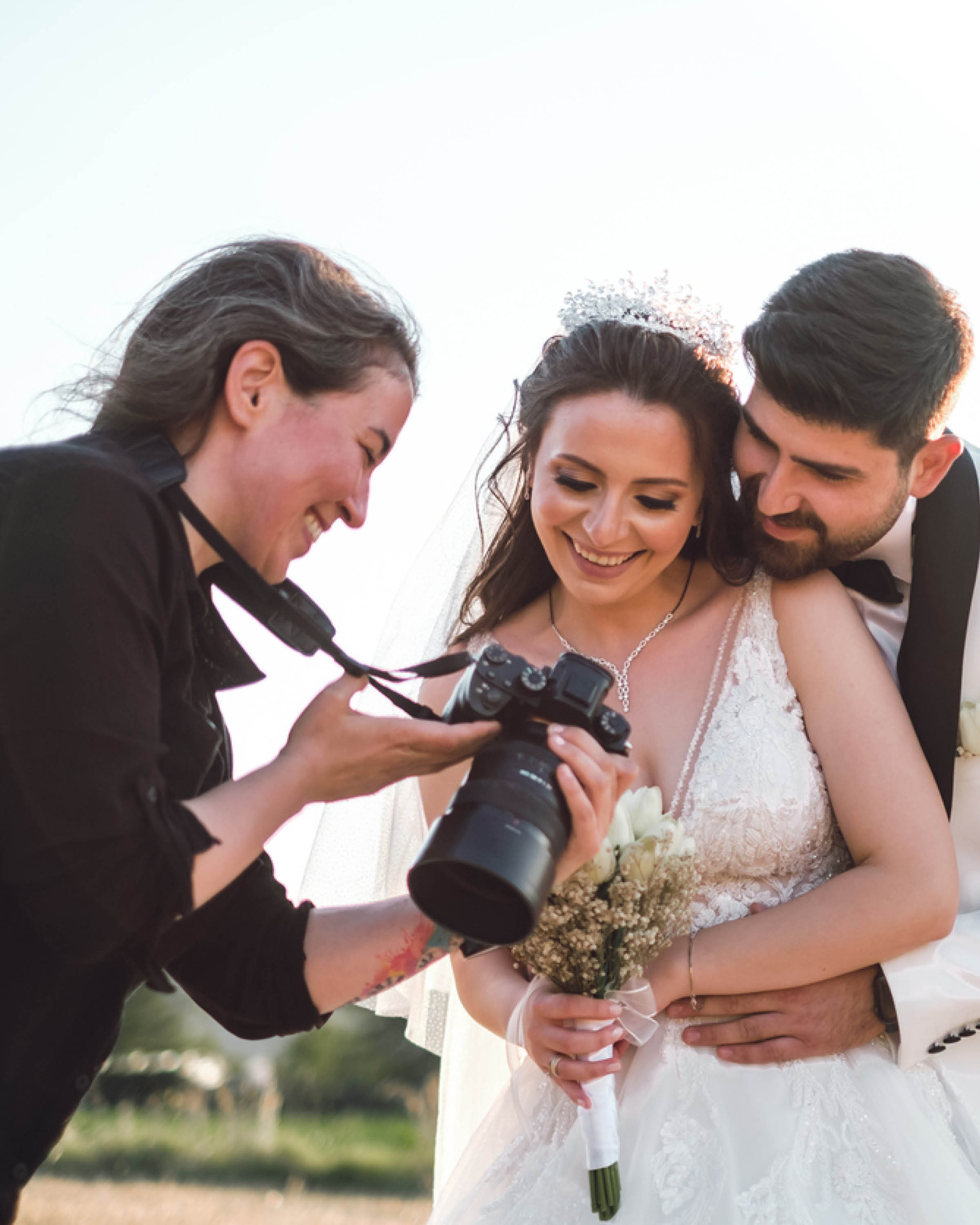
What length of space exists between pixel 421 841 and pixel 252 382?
1.81m

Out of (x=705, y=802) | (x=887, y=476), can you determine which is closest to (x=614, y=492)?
(x=887, y=476)

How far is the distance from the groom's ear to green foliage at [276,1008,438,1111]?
14.2 meters

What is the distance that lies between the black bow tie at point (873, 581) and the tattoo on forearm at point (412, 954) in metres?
1.37

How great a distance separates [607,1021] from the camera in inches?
98.3

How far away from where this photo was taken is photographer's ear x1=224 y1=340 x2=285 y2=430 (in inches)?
86.4

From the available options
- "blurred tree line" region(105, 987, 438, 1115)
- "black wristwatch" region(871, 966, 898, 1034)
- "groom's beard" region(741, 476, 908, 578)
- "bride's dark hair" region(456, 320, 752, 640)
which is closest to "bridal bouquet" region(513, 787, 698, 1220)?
"black wristwatch" region(871, 966, 898, 1034)

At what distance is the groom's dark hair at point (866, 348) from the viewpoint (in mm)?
2992

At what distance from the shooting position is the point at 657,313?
3.40 m

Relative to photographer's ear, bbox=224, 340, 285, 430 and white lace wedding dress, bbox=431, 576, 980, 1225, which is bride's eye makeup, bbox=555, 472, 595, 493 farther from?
photographer's ear, bbox=224, 340, 285, 430

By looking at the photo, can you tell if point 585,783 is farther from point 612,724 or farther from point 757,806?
point 757,806

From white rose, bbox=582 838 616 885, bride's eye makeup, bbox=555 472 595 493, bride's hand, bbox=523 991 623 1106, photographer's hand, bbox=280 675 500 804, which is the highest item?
bride's eye makeup, bbox=555 472 595 493

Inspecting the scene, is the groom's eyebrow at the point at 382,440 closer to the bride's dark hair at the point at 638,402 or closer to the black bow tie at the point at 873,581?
the bride's dark hair at the point at 638,402

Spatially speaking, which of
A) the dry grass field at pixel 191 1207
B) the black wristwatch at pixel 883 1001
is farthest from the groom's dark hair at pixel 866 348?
the dry grass field at pixel 191 1207

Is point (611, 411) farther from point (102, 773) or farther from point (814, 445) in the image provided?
point (102, 773)
